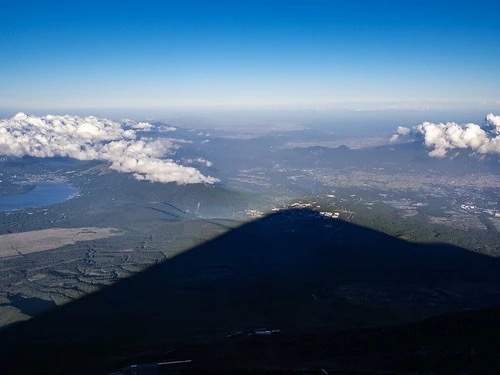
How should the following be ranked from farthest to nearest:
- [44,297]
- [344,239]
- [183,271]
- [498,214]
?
1. [498,214]
2. [344,239]
3. [183,271]
4. [44,297]

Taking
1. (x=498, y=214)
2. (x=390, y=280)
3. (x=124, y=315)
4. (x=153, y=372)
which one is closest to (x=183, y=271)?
(x=124, y=315)

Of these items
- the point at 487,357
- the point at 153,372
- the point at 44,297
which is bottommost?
the point at 44,297

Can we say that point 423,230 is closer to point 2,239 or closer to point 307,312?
point 307,312

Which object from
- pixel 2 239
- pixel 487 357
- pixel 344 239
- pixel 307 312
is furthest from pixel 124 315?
pixel 2 239

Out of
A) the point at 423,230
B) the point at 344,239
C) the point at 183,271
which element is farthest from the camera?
the point at 423,230

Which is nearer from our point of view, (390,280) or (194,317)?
(194,317)

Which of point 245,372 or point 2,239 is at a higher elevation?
point 245,372
